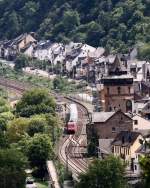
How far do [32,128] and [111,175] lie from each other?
60.5ft

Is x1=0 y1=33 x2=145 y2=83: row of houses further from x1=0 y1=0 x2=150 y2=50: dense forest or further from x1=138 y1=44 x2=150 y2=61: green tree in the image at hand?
x1=0 y1=0 x2=150 y2=50: dense forest

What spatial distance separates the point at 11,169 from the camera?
54.8m

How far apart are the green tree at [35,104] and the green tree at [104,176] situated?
25.4 m

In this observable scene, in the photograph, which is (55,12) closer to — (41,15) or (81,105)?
(41,15)

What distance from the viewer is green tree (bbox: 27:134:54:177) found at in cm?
6126

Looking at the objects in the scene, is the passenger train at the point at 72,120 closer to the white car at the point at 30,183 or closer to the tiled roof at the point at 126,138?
the tiled roof at the point at 126,138

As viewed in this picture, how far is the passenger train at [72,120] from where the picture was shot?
76250 mm

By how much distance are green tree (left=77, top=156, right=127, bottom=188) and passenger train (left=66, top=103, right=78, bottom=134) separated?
76.1ft

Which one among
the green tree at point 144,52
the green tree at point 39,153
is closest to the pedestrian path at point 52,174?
the green tree at point 39,153

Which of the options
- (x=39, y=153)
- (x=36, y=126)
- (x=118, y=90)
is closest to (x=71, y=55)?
(x=118, y=90)

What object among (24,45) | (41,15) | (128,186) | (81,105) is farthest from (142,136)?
(41,15)

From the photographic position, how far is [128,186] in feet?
173

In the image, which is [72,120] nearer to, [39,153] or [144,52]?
[39,153]

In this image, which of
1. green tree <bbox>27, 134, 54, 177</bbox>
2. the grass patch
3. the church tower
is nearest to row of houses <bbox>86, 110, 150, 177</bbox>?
green tree <bbox>27, 134, 54, 177</bbox>
